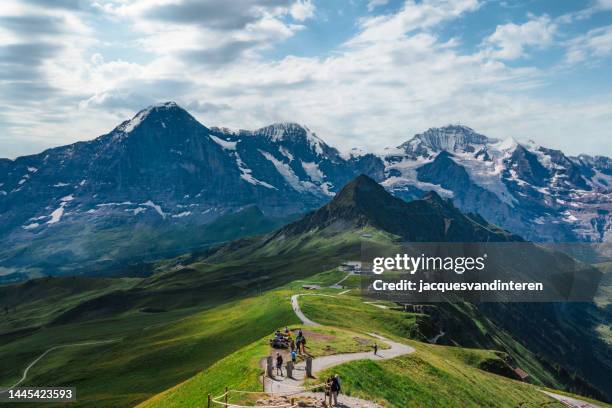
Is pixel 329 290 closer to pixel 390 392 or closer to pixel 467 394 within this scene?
pixel 467 394

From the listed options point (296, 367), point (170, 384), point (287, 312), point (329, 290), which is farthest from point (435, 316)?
point (296, 367)

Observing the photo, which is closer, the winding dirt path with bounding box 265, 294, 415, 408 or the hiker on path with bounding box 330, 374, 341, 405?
the hiker on path with bounding box 330, 374, 341, 405

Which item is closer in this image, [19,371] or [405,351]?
[405,351]

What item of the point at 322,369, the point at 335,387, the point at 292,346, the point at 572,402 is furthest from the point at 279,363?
the point at 572,402

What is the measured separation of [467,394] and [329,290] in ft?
410

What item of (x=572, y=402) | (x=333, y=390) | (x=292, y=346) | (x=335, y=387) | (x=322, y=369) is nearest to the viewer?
(x=333, y=390)

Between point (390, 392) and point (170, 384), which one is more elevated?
point (390, 392)

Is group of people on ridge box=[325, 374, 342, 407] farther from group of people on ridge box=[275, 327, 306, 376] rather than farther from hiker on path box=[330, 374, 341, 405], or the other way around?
group of people on ridge box=[275, 327, 306, 376]

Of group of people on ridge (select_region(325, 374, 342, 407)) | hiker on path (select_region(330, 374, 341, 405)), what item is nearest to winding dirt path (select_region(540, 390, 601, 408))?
group of people on ridge (select_region(325, 374, 342, 407))

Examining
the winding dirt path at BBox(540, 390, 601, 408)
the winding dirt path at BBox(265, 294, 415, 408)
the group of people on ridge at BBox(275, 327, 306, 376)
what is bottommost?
the winding dirt path at BBox(540, 390, 601, 408)

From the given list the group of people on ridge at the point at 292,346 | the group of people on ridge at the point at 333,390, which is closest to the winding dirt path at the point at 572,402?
the group of people on ridge at the point at 292,346

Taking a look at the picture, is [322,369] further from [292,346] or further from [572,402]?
[572,402]

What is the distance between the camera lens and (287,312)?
12112cm

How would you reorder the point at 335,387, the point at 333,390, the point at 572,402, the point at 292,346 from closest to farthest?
1. the point at 333,390
2. the point at 335,387
3. the point at 292,346
4. the point at 572,402
